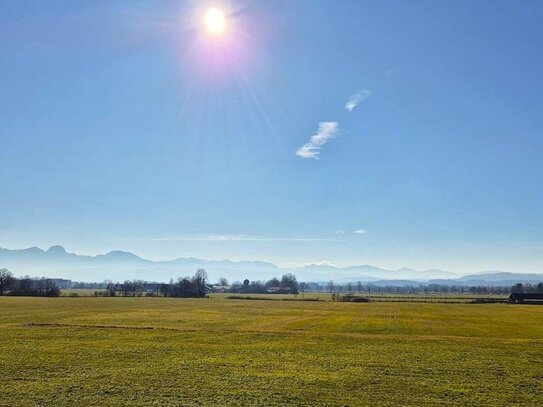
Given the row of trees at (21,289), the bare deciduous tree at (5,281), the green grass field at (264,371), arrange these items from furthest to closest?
1. the bare deciduous tree at (5,281)
2. the row of trees at (21,289)
3. the green grass field at (264,371)

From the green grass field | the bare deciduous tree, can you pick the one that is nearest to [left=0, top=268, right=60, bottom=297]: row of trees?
the bare deciduous tree

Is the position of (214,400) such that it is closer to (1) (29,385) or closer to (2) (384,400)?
(2) (384,400)

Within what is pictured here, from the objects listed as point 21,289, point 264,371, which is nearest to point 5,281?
point 21,289

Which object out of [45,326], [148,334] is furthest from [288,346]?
[45,326]

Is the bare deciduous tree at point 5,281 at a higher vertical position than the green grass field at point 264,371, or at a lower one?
higher

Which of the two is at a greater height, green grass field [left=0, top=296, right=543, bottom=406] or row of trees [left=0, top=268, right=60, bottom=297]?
row of trees [left=0, top=268, right=60, bottom=297]

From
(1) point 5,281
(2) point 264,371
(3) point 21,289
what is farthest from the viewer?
(1) point 5,281

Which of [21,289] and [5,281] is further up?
[5,281]

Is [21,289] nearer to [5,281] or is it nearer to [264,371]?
[5,281]

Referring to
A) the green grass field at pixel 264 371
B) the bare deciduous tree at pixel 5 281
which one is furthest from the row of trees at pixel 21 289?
the green grass field at pixel 264 371

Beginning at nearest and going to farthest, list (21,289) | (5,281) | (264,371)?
(264,371) → (21,289) → (5,281)

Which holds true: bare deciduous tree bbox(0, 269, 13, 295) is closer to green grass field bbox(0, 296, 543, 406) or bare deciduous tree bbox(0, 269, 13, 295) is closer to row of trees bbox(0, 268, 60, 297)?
row of trees bbox(0, 268, 60, 297)

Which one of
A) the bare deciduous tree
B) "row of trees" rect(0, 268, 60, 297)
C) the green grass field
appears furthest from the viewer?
the bare deciduous tree

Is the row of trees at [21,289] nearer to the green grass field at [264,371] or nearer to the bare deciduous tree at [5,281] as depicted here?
the bare deciduous tree at [5,281]
